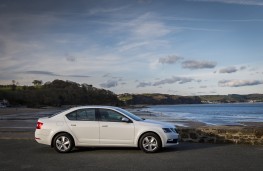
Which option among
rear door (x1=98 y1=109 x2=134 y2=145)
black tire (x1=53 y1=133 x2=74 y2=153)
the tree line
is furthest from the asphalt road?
the tree line

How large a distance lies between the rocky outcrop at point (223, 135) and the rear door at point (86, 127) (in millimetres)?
3848

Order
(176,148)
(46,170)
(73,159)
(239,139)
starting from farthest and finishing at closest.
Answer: (239,139), (176,148), (73,159), (46,170)

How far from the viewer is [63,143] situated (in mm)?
11281

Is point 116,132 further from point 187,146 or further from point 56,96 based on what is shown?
point 56,96

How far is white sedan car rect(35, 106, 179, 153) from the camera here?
1104 centimetres

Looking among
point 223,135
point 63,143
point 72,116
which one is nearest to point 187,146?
point 223,135

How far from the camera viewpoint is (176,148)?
39.5 feet

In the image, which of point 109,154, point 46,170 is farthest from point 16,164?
point 109,154

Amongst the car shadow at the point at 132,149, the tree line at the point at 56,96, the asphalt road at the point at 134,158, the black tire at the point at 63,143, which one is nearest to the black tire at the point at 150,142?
the asphalt road at the point at 134,158

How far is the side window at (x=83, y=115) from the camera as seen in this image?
37.3 feet

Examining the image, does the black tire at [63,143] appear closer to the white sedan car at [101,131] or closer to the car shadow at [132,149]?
the white sedan car at [101,131]

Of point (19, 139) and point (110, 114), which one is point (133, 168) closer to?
point (110, 114)

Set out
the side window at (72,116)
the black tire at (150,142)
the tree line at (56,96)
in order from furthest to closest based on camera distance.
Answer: the tree line at (56,96) → the side window at (72,116) → the black tire at (150,142)

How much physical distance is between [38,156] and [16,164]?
1274mm
